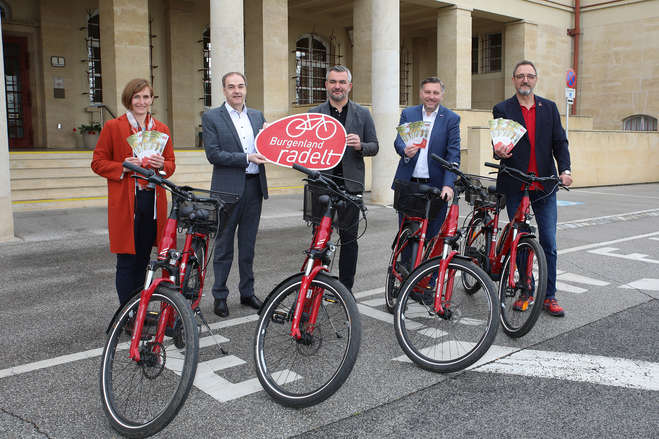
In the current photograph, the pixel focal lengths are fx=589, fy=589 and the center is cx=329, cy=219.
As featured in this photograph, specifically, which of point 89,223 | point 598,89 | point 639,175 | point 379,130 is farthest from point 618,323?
point 598,89

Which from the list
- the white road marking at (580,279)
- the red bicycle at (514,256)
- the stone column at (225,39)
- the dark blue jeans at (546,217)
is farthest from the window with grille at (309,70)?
the red bicycle at (514,256)

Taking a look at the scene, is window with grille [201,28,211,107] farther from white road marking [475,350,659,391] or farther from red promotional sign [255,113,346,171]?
white road marking [475,350,659,391]

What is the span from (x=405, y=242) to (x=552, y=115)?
1716mm

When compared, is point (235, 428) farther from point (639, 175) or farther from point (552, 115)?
point (639, 175)

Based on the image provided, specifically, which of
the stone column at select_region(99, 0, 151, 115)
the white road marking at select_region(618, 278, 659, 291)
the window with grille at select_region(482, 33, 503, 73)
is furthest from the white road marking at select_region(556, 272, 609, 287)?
the window with grille at select_region(482, 33, 503, 73)

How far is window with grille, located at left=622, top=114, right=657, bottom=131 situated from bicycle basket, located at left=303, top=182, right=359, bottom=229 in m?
26.8

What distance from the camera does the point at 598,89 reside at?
27.2 m

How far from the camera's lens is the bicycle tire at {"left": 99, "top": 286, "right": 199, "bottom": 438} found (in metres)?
2.91

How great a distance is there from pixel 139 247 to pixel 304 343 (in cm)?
177

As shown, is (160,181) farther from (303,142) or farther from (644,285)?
(644,285)

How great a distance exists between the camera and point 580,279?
6609 millimetres

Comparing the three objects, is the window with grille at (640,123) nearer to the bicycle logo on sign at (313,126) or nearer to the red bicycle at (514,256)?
the red bicycle at (514,256)

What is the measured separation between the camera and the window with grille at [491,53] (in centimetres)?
2748

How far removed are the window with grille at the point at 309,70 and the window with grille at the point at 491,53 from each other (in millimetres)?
8492
